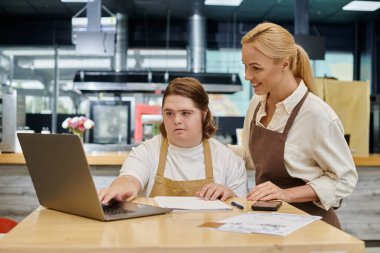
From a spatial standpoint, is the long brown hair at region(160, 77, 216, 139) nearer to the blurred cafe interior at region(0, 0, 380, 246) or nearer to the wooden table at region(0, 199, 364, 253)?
the wooden table at region(0, 199, 364, 253)

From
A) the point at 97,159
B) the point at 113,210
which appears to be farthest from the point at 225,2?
the point at 113,210

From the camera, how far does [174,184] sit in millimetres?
2041

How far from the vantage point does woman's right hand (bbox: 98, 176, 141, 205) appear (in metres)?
1.66

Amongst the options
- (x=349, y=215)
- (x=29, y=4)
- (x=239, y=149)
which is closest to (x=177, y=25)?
(x=29, y=4)

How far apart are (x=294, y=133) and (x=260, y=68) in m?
0.29

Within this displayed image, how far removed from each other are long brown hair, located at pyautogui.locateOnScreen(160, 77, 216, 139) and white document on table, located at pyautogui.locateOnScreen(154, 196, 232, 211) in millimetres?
483

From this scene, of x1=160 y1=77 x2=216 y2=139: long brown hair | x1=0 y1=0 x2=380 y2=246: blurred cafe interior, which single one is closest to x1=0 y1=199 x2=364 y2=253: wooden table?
x1=160 y1=77 x2=216 y2=139: long brown hair

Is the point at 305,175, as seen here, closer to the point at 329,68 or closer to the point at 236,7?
the point at 236,7

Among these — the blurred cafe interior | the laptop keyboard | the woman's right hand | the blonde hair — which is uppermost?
the blurred cafe interior

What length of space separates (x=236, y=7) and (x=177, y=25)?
4.39 feet

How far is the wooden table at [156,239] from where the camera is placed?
109 cm

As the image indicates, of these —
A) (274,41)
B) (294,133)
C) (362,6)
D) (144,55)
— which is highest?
(362,6)

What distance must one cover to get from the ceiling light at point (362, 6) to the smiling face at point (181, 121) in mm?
6737

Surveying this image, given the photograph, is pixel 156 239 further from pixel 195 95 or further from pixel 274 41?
pixel 195 95
